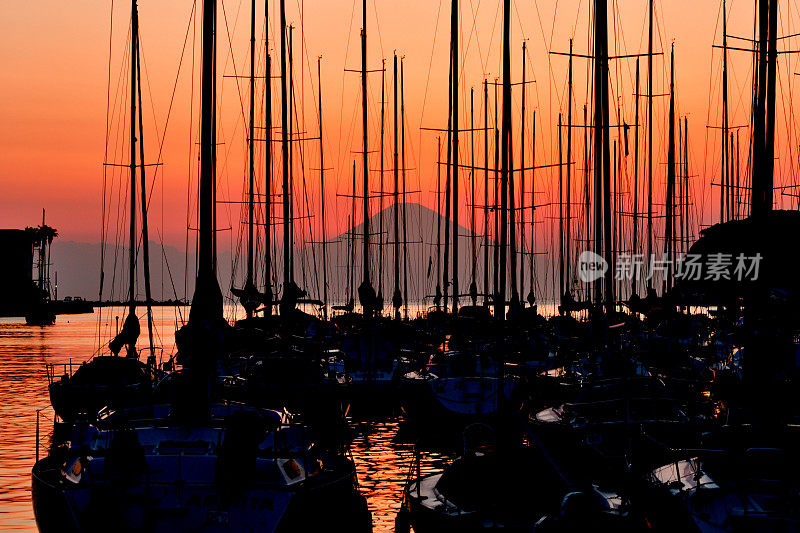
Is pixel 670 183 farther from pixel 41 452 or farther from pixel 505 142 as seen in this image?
pixel 41 452

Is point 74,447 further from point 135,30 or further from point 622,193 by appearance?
point 622,193

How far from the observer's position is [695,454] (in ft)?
56.1

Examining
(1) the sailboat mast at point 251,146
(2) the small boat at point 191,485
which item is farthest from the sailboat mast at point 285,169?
(2) the small boat at point 191,485

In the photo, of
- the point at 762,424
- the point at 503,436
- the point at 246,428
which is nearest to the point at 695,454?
the point at 762,424

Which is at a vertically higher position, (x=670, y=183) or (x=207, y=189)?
(x=670, y=183)

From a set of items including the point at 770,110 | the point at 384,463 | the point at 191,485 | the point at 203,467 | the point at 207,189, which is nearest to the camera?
the point at 191,485

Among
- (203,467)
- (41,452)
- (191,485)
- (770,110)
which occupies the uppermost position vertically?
(770,110)

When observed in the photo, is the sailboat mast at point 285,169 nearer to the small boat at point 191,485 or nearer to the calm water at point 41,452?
the calm water at point 41,452

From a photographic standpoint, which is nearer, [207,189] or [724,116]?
[207,189]

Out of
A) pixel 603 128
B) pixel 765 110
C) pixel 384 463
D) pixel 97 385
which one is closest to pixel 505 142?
pixel 603 128
